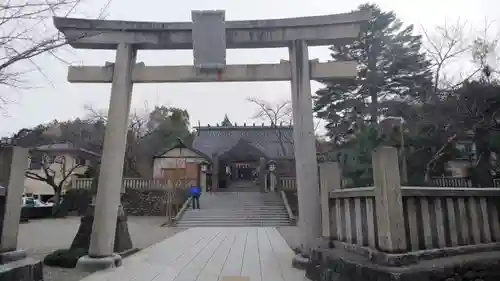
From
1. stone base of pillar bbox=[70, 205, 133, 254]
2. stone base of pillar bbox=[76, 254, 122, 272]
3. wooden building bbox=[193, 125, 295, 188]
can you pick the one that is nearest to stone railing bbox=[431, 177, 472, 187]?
wooden building bbox=[193, 125, 295, 188]

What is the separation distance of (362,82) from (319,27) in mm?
14986

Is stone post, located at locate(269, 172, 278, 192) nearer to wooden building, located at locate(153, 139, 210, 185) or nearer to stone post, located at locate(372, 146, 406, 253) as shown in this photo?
wooden building, located at locate(153, 139, 210, 185)

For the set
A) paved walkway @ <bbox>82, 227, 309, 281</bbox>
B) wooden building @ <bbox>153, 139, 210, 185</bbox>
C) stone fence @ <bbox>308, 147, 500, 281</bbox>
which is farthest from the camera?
wooden building @ <bbox>153, 139, 210, 185</bbox>

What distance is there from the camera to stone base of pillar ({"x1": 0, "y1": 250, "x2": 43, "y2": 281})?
11.2 ft

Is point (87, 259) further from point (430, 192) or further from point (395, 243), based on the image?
point (430, 192)

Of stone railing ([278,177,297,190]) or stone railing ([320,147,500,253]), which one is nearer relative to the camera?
stone railing ([320,147,500,253])

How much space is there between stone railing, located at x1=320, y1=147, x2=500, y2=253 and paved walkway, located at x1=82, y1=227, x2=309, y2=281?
174 centimetres

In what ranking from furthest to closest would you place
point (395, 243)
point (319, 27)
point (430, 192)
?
point (319, 27) < point (430, 192) < point (395, 243)

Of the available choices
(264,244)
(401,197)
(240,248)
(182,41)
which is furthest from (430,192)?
(264,244)

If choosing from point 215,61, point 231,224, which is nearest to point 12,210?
point 215,61

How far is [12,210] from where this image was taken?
382 cm

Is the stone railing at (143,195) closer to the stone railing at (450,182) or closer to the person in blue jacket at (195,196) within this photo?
the person in blue jacket at (195,196)

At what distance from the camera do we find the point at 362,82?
67.8 feet

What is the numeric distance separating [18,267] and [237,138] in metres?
34.2
